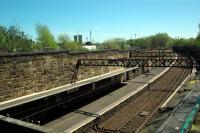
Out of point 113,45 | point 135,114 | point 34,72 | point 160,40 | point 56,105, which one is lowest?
point 135,114

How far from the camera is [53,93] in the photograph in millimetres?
20016

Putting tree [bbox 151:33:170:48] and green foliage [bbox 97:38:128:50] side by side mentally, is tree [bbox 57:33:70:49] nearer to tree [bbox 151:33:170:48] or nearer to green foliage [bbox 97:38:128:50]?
green foliage [bbox 97:38:128:50]

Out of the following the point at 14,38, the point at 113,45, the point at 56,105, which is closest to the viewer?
the point at 56,105

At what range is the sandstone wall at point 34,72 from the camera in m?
17.6

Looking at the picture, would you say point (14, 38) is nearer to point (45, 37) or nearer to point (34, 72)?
point (45, 37)

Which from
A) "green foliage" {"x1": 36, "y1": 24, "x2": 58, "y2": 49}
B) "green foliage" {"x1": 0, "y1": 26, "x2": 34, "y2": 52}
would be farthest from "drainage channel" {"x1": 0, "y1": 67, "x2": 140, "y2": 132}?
"green foliage" {"x1": 36, "y1": 24, "x2": 58, "y2": 49}

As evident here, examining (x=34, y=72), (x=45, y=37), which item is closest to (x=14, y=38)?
(x=45, y=37)

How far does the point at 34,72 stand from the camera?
20.2 metres

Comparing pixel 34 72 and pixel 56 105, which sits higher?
pixel 34 72

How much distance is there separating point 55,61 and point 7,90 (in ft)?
20.7

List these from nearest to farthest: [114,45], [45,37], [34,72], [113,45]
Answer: [34,72] < [45,37] < [113,45] < [114,45]

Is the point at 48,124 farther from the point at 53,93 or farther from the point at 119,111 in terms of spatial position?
the point at 119,111

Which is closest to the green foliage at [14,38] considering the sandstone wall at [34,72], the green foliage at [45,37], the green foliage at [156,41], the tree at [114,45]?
the green foliage at [45,37]

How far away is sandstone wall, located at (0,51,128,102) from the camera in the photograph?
17578 millimetres
